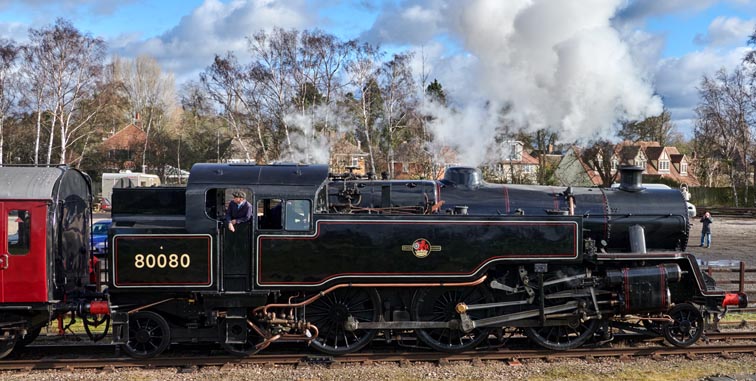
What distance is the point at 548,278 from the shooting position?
889cm

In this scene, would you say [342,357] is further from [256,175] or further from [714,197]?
[714,197]

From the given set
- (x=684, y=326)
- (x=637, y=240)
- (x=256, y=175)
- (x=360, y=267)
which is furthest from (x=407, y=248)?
(x=684, y=326)

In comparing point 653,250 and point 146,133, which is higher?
point 146,133

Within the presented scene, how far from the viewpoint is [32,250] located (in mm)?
7914

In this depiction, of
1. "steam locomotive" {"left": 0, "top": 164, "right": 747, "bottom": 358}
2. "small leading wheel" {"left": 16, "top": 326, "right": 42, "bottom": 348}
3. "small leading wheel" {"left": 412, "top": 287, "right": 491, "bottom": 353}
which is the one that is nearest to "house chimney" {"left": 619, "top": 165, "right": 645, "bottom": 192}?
"steam locomotive" {"left": 0, "top": 164, "right": 747, "bottom": 358}

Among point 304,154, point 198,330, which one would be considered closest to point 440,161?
point 304,154

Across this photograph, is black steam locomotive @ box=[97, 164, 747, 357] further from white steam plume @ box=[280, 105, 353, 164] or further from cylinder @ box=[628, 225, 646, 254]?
white steam plume @ box=[280, 105, 353, 164]

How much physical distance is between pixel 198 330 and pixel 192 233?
137 cm

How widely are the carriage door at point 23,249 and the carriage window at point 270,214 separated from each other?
2670 mm

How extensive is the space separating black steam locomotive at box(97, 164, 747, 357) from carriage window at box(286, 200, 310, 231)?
15 mm

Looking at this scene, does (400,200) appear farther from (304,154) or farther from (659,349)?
(304,154)

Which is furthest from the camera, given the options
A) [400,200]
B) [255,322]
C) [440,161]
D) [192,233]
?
[440,161]

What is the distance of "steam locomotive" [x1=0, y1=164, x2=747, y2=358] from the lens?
812cm

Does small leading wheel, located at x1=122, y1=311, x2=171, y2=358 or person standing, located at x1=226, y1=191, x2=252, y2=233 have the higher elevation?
person standing, located at x1=226, y1=191, x2=252, y2=233
